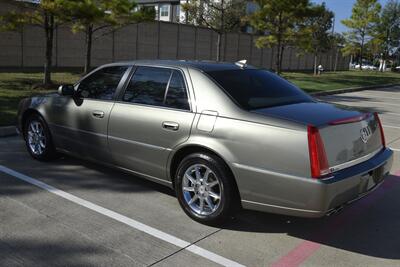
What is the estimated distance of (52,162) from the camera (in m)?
6.26

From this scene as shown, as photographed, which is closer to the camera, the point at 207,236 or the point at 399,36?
the point at 207,236

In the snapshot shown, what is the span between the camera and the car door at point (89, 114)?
17.4 feet

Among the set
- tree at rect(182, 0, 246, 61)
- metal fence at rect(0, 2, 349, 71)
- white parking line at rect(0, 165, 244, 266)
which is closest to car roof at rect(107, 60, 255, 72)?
white parking line at rect(0, 165, 244, 266)

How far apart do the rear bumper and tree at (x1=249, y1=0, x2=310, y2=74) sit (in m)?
19.5

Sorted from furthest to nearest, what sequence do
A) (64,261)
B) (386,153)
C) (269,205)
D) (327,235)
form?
(386,153) → (327,235) → (269,205) → (64,261)

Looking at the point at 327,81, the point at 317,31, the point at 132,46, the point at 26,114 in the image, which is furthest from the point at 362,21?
the point at 26,114

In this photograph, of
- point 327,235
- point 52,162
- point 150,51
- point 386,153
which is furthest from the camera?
point 150,51

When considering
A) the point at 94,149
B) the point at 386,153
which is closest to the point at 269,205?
the point at 386,153

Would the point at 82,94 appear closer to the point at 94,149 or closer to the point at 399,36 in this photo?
the point at 94,149

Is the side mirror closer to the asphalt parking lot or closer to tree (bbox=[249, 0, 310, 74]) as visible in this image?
the asphalt parking lot

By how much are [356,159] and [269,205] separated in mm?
891

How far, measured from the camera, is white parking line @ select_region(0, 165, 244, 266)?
12.3 feet

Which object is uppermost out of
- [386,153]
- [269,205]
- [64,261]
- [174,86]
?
[174,86]

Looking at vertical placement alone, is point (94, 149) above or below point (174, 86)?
below
